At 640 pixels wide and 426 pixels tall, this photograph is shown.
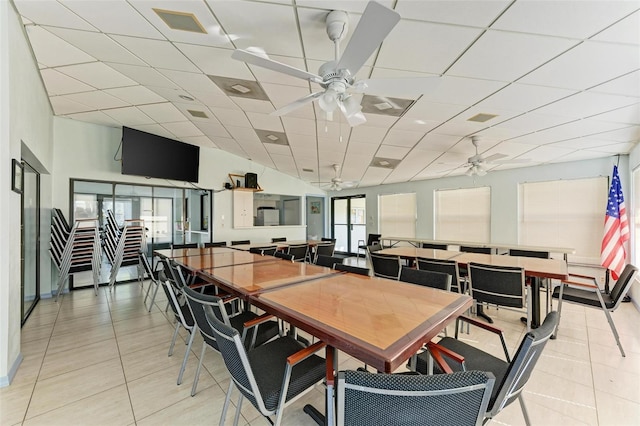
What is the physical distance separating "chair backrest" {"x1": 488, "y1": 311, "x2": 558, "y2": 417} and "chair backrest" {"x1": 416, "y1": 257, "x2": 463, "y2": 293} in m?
2.06

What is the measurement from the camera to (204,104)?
162 inches

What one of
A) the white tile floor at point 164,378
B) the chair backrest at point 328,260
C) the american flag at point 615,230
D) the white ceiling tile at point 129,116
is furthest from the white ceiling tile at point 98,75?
the american flag at point 615,230

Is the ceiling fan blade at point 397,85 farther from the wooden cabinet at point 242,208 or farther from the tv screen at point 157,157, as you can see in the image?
the wooden cabinet at point 242,208

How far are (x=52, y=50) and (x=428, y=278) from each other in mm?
4669

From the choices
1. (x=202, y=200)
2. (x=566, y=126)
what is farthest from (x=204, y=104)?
(x=566, y=126)

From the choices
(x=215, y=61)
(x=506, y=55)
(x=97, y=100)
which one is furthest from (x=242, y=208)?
(x=506, y=55)

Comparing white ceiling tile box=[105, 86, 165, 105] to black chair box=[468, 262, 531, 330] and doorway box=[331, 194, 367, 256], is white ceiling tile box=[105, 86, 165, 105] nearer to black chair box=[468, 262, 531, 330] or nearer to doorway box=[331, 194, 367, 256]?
black chair box=[468, 262, 531, 330]

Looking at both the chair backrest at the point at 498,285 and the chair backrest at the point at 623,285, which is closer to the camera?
the chair backrest at the point at 623,285

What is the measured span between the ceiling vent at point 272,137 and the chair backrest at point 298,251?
7.18ft

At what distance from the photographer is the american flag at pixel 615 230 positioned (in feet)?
14.4

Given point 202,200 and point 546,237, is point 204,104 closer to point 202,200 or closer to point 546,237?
point 202,200

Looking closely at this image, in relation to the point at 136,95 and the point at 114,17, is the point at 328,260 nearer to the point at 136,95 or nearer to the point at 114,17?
the point at 114,17

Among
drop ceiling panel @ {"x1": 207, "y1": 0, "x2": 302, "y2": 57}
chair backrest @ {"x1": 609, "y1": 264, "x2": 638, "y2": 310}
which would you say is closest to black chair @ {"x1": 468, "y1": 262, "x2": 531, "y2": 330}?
chair backrest @ {"x1": 609, "y1": 264, "x2": 638, "y2": 310}

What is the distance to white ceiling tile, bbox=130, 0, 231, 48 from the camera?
2006mm
